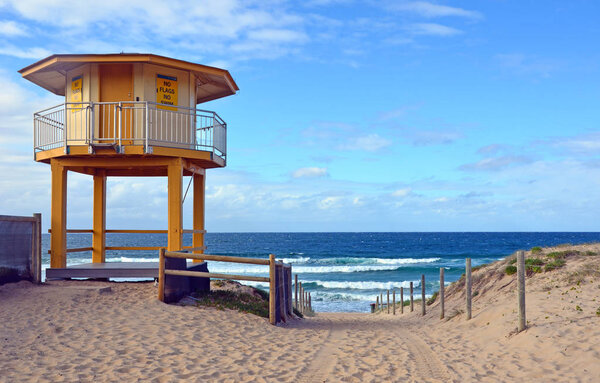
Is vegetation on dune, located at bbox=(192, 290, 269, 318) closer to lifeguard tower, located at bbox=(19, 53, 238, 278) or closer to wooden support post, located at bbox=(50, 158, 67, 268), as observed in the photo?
lifeguard tower, located at bbox=(19, 53, 238, 278)

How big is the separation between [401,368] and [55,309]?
282 inches

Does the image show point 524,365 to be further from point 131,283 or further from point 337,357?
point 131,283

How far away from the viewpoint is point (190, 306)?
12.1 meters

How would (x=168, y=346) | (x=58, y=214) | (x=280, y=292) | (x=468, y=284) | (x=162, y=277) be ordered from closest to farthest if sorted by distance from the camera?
1. (x=168, y=346)
2. (x=162, y=277)
3. (x=468, y=284)
4. (x=280, y=292)
5. (x=58, y=214)

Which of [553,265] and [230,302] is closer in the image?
[230,302]

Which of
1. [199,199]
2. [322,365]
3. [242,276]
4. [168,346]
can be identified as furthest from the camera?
[199,199]

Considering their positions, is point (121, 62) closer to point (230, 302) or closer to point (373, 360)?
point (230, 302)

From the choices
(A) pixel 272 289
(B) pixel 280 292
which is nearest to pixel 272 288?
(A) pixel 272 289

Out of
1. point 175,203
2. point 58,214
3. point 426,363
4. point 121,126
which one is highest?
point 121,126

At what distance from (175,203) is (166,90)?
323cm

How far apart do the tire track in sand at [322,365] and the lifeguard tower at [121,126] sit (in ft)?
18.5

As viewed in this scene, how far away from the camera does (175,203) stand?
1414 cm

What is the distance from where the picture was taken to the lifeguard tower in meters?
13.6

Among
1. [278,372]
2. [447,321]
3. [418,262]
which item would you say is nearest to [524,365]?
[278,372]
